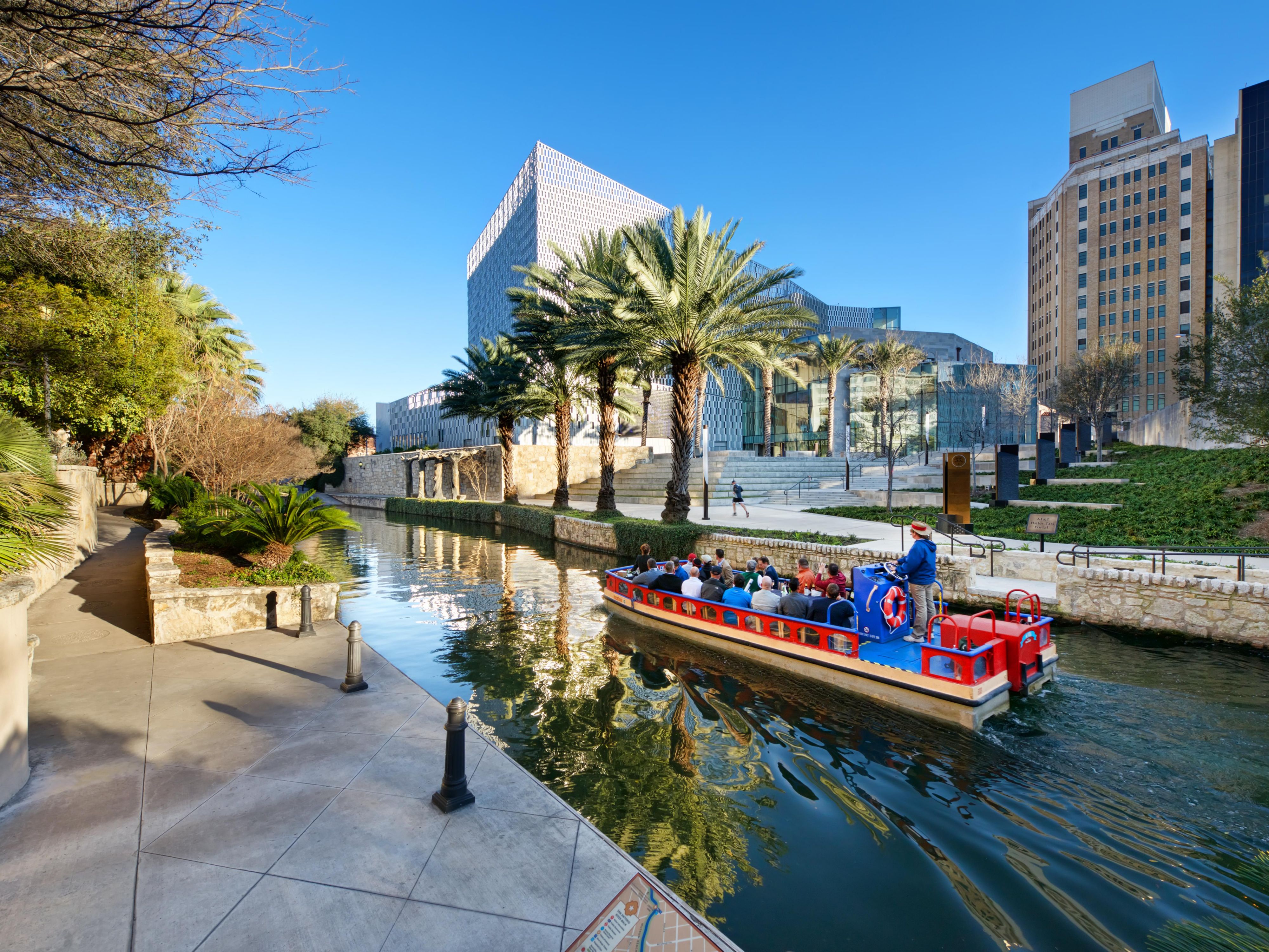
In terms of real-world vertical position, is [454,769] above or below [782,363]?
below

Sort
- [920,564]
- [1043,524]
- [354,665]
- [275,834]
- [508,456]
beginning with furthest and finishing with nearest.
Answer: [508,456]
[1043,524]
[920,564]
[354,665]
[275,834]

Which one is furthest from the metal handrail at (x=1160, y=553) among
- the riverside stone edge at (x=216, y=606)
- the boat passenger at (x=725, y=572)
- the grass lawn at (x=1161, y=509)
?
the riverside stone edge at (x=216, y=606)

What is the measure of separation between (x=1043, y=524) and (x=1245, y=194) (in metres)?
76.9

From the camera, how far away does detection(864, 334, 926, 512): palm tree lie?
34469 millimetres

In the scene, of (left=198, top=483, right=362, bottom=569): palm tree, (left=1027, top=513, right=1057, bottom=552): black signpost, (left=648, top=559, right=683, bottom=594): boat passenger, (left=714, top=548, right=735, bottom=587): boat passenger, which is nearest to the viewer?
(left=198, top=483, right=362, bottom=569): palm tree

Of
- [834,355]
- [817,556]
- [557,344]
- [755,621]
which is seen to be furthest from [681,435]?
[834,355]

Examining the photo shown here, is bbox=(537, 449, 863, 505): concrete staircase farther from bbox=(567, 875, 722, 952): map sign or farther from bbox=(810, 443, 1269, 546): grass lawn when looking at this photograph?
bbox=(567, 875, 722, 952): map sign

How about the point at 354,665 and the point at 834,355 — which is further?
the point at 834,355

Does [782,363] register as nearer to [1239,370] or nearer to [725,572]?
[1239,370]

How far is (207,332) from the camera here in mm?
33812

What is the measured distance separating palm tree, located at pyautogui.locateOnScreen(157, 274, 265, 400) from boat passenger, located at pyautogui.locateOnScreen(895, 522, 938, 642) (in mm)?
26263

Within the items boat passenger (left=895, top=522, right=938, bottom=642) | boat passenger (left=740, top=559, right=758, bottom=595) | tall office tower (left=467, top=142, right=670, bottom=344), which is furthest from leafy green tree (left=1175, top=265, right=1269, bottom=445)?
tall office tower (left=467, top=142, right=670, bottom=344)

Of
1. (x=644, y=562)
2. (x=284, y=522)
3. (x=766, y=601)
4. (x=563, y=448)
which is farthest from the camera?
(x=563, y=448)

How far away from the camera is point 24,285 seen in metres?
12.1
